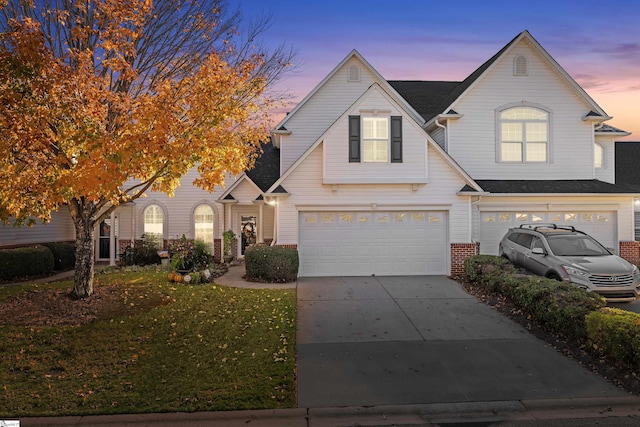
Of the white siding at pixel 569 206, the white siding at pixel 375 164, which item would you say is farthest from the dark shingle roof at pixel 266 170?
the white siding at pixel 569 206

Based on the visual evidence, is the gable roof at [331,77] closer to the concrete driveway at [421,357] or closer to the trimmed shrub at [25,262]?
the concrete driveway at [421,357]

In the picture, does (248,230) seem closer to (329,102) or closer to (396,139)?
(329,102)

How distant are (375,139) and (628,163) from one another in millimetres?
16769

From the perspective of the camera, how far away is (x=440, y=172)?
15367 mm

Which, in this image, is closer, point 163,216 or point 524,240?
point 524,240

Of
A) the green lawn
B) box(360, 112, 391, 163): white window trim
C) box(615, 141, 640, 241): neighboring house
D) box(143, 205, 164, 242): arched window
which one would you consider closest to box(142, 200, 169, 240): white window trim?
box(143, 205, 164, 242): arched window

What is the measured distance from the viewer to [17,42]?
8938 millimetres

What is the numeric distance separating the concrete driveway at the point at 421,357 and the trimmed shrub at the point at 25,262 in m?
11.1

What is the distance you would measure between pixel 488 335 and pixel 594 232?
33.7ft

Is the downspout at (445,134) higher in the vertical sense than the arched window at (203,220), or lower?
higher

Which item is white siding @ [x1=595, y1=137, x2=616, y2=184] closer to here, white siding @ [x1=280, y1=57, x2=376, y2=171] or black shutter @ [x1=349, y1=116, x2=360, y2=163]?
white siding @ [x1=280, y1=57, x2=376, y2=171]

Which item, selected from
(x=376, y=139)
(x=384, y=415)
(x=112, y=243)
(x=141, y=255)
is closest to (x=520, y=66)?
(x=376, y=139)

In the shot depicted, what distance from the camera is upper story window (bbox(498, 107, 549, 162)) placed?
17.5 m

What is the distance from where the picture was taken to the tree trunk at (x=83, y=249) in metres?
11.2
